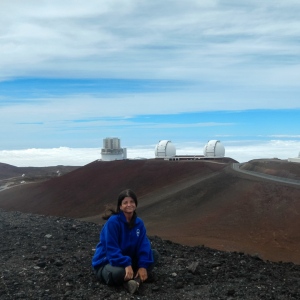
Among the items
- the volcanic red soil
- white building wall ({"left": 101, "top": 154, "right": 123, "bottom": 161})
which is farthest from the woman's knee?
white building wall ({"left": 101, "top": 154, "right": 123, "bottom": 161})

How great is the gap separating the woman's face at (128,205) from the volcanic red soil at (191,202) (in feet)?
23.5

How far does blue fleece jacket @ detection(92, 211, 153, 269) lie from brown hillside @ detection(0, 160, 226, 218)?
56.8ft

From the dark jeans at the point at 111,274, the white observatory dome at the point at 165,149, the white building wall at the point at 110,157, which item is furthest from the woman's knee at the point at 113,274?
the white building wall at the point at 110,157

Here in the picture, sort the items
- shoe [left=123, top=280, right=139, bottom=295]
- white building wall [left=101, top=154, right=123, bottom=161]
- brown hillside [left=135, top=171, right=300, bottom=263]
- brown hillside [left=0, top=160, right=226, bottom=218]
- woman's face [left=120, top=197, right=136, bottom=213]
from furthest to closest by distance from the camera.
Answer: white building wall [left=101, top=154, right=123, bottom=161], brown hillside [left=0, top=160, right=226, bottom=218], brown hillside [left=135, top=171, right=300, bottom=263], woman's face [left=120, top=197, right=136, bottom=213], shoe [left=123, top=280, right=139, bottom=295]

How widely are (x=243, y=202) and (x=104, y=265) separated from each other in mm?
12833

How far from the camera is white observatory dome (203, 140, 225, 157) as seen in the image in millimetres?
34625

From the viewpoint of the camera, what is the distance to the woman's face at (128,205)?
17.0 ft

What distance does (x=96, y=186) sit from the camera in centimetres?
2778

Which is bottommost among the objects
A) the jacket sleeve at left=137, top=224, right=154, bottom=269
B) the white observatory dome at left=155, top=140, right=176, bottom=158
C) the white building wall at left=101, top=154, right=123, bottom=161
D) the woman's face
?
the jacket sleeve at left=137, top=224, right=154, bottom=269

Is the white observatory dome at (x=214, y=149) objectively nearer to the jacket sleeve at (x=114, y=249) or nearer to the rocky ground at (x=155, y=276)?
the rocky ground at (x=155, y=276)

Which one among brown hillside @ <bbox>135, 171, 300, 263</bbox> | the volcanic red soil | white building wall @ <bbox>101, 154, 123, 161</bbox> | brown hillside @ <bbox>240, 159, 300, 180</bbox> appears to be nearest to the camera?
brown hillside @ <bbox>135, 171, 300, 263</bbox>

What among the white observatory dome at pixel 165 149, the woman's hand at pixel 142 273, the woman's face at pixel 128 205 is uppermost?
the white observatory dome at pixel 165 149

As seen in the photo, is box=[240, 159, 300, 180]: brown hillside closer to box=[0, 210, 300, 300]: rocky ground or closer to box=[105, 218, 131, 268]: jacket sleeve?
box=[0, 210, 300, 300]: rocky ground

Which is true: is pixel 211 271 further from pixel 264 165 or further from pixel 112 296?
pixel 264 165
